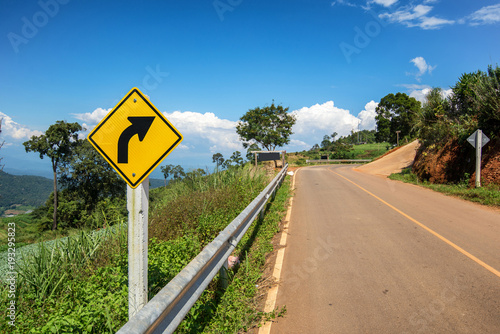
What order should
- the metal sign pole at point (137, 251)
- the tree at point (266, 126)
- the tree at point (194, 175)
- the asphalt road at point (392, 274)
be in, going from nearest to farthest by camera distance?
the metal sign pole at point (137, 251) < the asphalt road at point (392, 274) < the tree at point (194, 175) < the tree at point (266, 126)

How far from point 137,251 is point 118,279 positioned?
1396 mm

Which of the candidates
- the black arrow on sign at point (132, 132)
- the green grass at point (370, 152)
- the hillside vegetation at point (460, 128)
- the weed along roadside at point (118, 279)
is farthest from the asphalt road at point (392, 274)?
the green grass at point (370, 152)

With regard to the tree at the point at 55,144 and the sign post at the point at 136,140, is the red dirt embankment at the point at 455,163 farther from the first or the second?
the tree at the point at 55,144

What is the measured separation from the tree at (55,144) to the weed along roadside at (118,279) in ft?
129

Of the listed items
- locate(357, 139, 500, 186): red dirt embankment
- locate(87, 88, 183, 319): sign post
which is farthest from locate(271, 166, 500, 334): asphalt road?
locate(357, 139, 500, 186): red dirt embankment

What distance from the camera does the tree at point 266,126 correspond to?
53469 millimetres

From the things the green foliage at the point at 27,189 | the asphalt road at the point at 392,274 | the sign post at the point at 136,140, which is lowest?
the green foliage at the point at 27,189

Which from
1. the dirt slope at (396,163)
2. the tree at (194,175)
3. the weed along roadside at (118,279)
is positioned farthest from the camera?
the dirt slope at (396,163)

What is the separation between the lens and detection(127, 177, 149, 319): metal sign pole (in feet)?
8.84

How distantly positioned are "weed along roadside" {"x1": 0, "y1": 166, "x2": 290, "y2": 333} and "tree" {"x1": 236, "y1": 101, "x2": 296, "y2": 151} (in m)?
46.7

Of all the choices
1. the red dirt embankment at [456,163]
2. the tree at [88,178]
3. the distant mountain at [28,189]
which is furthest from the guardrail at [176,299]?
the distant mountain at [28,189]

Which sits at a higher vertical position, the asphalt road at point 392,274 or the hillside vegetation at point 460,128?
the hillside vegetation at point 460,128

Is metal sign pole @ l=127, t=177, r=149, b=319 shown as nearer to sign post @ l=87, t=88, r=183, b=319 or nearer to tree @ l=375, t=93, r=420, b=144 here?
sign post @ l=87, t=88, r=183, b=319

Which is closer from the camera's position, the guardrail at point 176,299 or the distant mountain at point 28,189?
the guardrail at point 176,299
